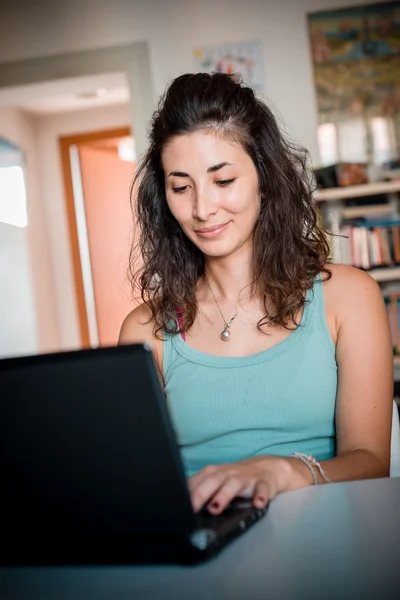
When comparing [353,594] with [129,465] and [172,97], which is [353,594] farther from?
[172,97]

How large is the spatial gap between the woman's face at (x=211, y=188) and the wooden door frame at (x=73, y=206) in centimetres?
562

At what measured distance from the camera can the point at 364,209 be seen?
12.6 ft

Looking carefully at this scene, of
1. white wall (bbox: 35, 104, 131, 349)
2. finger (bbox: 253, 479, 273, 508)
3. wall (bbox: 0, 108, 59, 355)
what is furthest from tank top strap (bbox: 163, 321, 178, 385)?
Answer: white wall (bbox: 35, 104, 131, 349)

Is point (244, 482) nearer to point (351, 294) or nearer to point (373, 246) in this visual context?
point (351, 294)

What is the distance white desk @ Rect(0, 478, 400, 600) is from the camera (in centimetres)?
63

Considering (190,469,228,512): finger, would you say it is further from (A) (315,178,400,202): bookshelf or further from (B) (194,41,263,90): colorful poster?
(B) (194,41,263,90): colorful poster

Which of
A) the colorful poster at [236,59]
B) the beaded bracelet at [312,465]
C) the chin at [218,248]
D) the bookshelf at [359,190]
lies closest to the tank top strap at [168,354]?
the chin at [218,248]

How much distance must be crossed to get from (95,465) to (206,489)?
188 millimetres

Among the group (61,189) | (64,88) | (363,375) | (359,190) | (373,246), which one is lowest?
(363,375)

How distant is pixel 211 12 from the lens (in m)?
4.06

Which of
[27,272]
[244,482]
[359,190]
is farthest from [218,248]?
[27,272]

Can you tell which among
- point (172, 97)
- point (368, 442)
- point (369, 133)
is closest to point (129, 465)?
point (368, 442)

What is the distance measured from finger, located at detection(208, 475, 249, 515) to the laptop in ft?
0.18

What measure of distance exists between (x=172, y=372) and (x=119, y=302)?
5.96m
